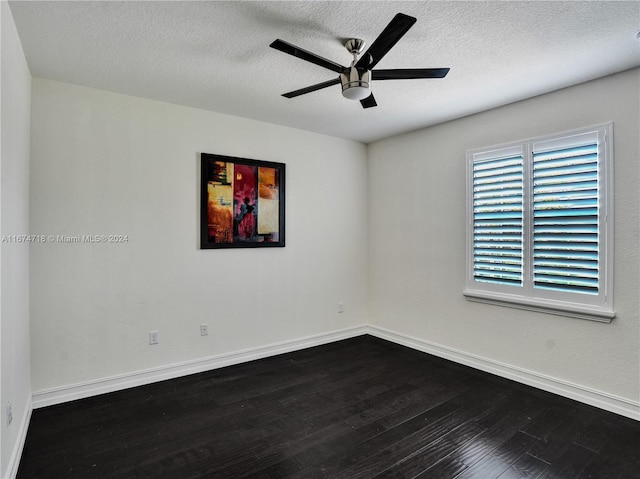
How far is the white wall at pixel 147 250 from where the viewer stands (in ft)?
9.21

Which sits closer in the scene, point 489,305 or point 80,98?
point 80,98

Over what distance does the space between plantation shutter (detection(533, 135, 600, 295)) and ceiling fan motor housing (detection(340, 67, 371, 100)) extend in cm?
192

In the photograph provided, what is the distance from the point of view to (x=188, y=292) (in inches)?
135

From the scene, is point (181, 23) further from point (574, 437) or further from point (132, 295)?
point (574, 437)

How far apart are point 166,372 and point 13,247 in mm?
1744

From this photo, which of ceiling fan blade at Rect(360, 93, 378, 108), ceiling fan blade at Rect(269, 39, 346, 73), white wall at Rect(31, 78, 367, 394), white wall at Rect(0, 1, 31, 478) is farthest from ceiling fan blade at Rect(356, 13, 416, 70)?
white wall at Rect(31, 78, 367, 394)

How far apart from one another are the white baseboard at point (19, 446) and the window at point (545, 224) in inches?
147

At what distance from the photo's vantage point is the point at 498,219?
3.40m

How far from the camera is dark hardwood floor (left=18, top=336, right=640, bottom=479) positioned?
2.05 metres

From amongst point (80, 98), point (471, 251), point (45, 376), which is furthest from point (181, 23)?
point (471, 251)

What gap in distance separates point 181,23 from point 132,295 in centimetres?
225

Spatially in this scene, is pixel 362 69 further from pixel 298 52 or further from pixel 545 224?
Answer: pixel 545 224

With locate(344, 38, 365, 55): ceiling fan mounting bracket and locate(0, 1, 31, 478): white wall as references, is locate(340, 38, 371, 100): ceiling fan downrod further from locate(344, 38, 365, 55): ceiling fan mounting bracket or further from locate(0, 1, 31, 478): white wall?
locate(0, 1, 31, 478): white wall

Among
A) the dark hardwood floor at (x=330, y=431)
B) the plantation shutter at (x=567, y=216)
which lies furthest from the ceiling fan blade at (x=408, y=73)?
the dark hardwood floor at (x=330, y=431)
